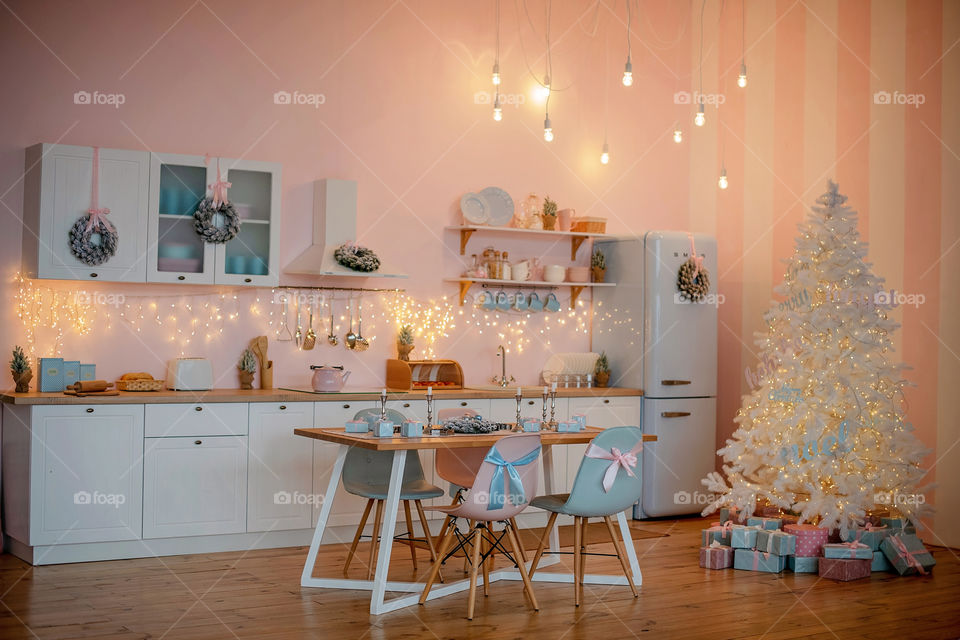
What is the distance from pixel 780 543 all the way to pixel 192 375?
Result: 10.6 feet

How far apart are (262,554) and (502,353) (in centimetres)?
208

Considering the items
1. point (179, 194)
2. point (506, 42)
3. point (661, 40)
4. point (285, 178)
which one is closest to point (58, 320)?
point (179, 194)

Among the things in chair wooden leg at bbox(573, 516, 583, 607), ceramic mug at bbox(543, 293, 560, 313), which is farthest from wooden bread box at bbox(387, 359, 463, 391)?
chair wooden leg at bbox(573, 516, 583, 607)

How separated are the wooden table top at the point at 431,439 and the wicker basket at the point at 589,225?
2.32 m

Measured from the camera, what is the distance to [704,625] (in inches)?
157

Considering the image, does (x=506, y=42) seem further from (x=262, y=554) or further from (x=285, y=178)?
(x=262, y=554)

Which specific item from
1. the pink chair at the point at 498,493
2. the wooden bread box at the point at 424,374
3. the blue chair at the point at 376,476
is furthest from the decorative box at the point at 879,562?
the wooden bread box at the point at 424,374

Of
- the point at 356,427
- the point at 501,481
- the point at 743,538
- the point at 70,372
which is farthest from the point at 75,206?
the point at 743,538

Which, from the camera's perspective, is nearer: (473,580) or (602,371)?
(473,580)

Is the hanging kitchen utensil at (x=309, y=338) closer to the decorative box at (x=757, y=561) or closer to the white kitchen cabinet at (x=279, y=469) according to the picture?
the white kitchen cabinet at (x=279, y=469)

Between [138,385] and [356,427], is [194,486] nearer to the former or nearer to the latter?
[138,385]

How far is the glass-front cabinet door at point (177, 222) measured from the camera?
522 centimetres

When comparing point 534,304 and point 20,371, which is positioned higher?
point 534,304

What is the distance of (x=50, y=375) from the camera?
16.4 feet
